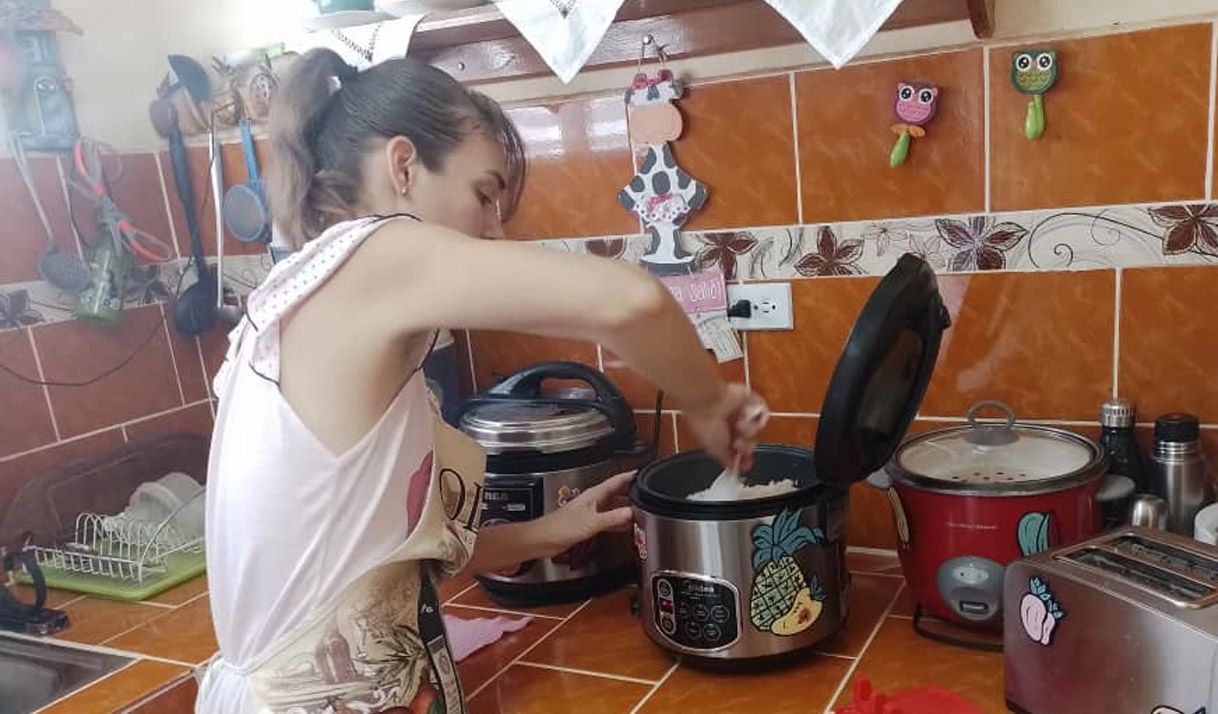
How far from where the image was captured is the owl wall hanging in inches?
44.3

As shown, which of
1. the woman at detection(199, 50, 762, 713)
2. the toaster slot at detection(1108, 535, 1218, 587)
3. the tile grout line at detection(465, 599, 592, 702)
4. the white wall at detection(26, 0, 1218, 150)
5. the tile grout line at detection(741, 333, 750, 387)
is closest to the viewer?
the woman at detection(199, 50, 762, 713)

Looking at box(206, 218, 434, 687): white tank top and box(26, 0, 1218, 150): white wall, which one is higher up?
box(26, 0, 1218, 150): white wall

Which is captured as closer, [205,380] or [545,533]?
[545,533]

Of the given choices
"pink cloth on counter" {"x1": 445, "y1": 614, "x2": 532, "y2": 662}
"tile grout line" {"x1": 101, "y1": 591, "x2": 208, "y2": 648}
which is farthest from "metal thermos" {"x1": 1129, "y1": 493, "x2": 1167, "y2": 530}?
"tile grout line" {"x1": 101, "y1": 591, "x2": 208, "y2": 648}

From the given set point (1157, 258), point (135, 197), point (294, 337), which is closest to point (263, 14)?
point (135, 197)

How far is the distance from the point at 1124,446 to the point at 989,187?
32cm

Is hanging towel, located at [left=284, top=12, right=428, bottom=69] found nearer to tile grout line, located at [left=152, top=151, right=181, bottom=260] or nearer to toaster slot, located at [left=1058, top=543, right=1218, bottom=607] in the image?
tile grout line, located at [left=152, top=151, right=181, bottom=260]

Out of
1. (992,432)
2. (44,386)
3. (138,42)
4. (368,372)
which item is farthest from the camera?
(138,42)

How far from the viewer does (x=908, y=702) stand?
3.03ft

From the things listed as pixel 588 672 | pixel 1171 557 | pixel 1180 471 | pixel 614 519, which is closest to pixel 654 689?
pixel 588 672

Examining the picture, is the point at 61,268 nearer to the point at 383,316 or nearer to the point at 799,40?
the point at 383,316

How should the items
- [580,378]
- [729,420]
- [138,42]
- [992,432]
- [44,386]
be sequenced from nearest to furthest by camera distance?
[729,420] → [992,432] → [580,378] → [44,386] → [138,42]

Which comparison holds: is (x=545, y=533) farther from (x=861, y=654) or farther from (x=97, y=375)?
(x=97, y=375)

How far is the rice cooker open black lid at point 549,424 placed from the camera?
119 cm
